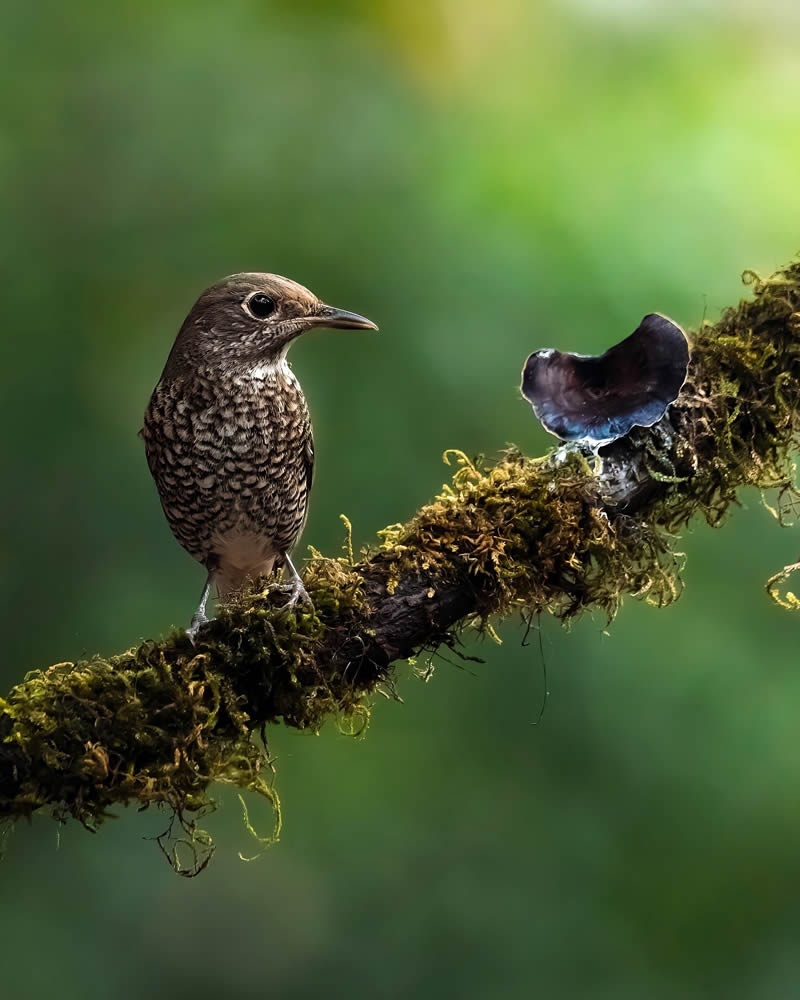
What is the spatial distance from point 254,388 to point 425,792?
179cm

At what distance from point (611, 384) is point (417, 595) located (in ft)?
2.20

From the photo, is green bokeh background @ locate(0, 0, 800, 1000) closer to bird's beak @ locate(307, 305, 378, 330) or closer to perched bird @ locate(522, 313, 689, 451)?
bird's beak @ locate(307, 305, 378, 330)

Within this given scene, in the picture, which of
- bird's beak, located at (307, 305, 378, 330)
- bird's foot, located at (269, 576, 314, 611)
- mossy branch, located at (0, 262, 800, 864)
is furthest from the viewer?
bird's beak, located at (307, 305, 378, 330)

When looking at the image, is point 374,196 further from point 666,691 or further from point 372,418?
point 666,691

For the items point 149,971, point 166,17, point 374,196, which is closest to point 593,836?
point 149,971

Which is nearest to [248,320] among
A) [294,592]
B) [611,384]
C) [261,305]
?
[261,305]

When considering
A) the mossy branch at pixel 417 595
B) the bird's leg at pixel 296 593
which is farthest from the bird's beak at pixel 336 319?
the bird's leg at pixel 296 593

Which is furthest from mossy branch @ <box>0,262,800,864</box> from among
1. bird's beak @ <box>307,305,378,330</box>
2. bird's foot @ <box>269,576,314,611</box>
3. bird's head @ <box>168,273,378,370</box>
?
bird's head @ <box>168,273,378,370</box>

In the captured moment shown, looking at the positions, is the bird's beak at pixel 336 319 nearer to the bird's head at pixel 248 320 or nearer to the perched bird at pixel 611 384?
the bird's head at pixel 248 320

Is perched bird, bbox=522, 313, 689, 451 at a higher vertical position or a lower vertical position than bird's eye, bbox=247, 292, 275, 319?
lower

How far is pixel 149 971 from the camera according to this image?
13.4 ft

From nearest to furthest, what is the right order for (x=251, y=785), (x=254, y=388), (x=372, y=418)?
(x=251, y=785), (x=254, y=388), (x=372, y=418)

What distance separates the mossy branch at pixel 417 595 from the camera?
2264 mm

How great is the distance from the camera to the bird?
3.19 m
